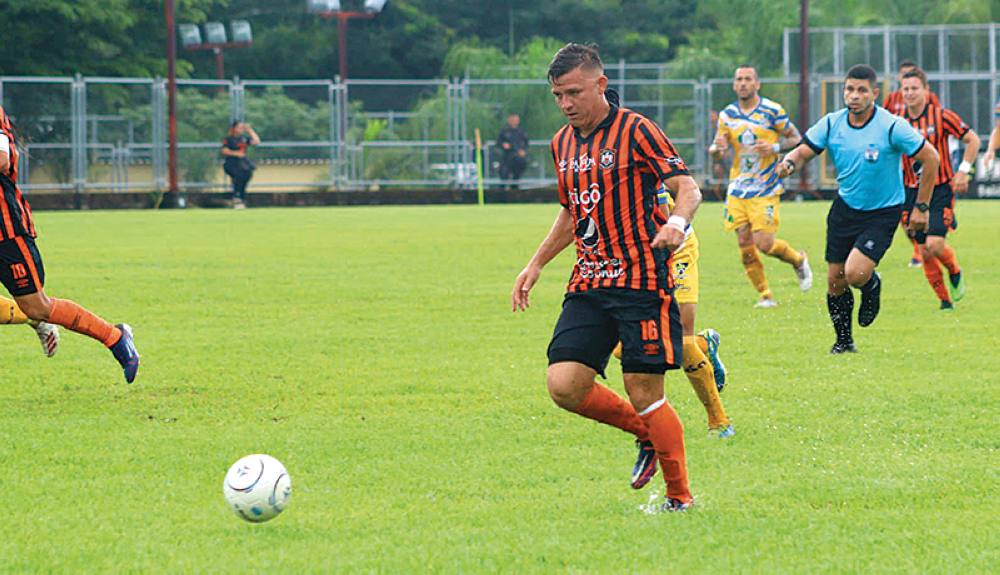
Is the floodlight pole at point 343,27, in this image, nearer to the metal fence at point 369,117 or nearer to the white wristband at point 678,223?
the metal fence at point 369,117

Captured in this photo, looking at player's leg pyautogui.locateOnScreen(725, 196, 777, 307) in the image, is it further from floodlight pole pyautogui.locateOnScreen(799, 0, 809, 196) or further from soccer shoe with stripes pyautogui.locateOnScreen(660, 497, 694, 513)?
floodlight pole pyautogui.locateOnScreen(799, 0, 809, 196)

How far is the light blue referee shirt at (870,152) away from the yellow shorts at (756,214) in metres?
2.99

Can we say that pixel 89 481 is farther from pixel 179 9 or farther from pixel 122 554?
pixel 179 9

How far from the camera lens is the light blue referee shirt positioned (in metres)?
9.26

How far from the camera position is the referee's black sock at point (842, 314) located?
9250 millimetres

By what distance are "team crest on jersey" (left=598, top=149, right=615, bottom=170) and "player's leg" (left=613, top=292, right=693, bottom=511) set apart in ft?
1.65

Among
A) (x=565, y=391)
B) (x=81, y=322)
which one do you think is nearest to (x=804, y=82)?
(x=81, y=322)

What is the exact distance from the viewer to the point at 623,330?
5.19 m

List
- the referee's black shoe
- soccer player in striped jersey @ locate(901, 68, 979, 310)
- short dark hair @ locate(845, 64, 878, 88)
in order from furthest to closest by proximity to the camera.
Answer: soccer player in striped jersey @ locate(901, 68, 979, 310) → the referee's black shoe → short dark hair @ locate(845, 64, 878, 88)

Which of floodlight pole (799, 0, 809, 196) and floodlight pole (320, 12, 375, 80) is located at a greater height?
floodlight pole (320, 12, 375, 80)

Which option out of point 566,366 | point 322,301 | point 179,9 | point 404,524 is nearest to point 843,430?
point 566,366

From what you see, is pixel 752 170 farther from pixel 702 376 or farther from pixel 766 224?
pixel 702 376

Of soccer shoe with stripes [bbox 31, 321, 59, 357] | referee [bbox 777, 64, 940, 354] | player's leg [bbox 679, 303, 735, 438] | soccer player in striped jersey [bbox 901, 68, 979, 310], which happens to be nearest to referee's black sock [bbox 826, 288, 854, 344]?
referee [bbox 777, 64, 940, 354]

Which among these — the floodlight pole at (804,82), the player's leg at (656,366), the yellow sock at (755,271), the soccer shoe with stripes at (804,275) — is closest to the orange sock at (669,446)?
the player's leg at (656,366)
